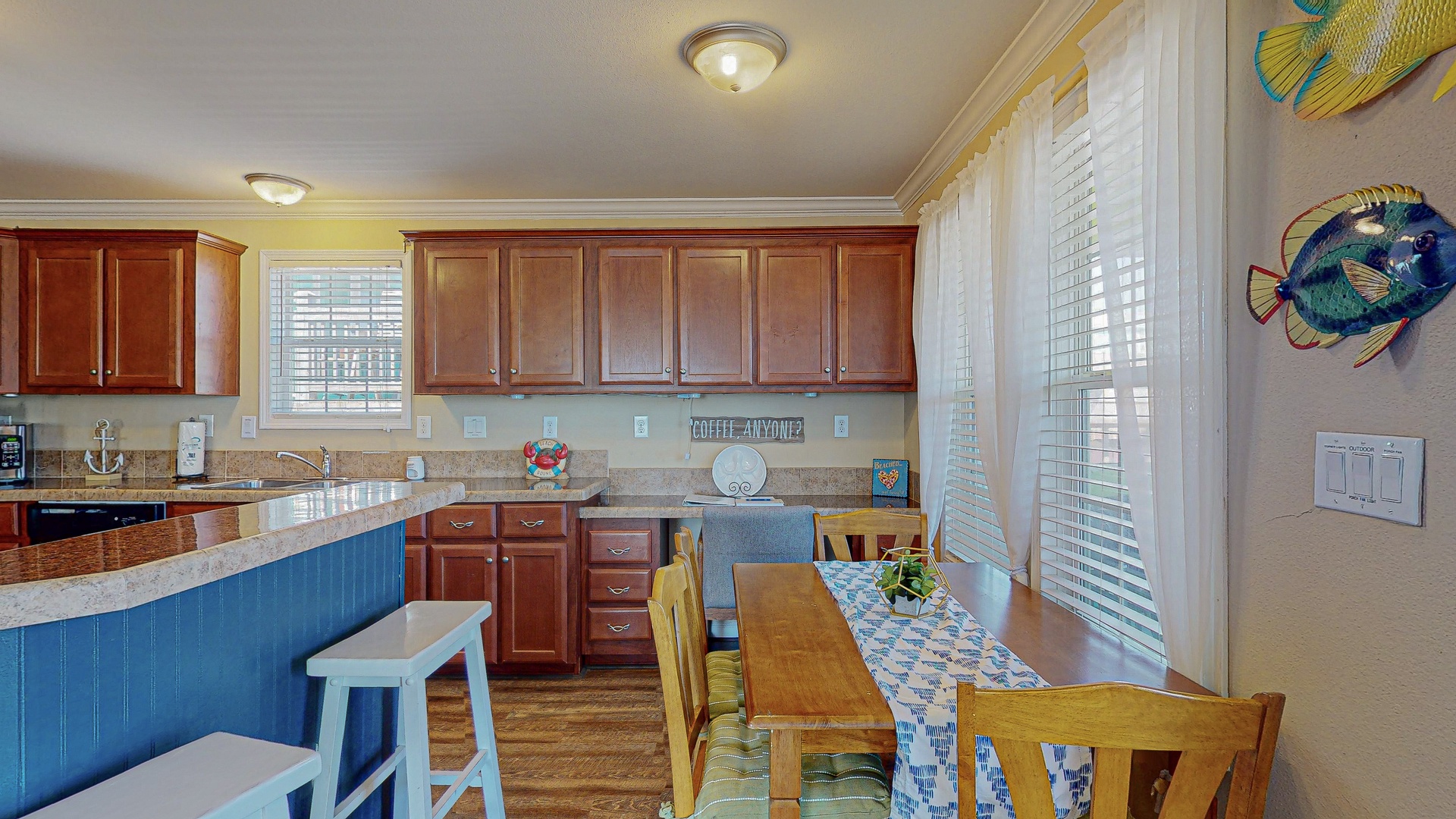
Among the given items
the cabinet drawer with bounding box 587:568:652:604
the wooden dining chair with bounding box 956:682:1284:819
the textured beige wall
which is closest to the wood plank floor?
the cabinet drawer with bounding box 587:568:652:604

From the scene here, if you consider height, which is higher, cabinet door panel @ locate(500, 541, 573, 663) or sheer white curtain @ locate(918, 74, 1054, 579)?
sheer white curtain @ locate(918, 74, 1054, 579)

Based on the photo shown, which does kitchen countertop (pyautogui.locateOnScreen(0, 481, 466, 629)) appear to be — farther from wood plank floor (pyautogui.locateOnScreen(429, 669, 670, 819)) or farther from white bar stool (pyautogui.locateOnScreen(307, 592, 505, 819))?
wood plank floor (pyautogui.locateOnScreen(429, 669, 670, 819))

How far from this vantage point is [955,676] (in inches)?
55.2

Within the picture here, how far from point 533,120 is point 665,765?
8.34ft

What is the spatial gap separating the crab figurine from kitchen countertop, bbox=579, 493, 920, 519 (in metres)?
0.29

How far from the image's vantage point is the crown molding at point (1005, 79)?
2010mm

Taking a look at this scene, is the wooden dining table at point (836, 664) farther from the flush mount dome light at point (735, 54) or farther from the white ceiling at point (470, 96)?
the white ceiling at point (470, 96)

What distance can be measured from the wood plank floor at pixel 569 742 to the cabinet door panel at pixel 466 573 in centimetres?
37

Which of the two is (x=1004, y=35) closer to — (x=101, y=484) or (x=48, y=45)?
(x=48, y=45)

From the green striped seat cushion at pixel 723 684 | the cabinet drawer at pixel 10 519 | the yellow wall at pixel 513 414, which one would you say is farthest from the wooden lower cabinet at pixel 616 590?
the cabinet drawer at pixel 10 519

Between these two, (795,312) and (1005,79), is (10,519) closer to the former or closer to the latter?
(795,312)

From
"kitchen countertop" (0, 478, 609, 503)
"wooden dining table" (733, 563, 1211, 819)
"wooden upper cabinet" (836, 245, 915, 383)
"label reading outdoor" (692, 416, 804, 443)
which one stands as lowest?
"wooden dining table" (733, 563, 1211, 819)

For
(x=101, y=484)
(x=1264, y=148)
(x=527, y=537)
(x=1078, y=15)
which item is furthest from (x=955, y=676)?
(x=101, y=484)

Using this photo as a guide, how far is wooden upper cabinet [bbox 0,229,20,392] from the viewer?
3.54 meters
